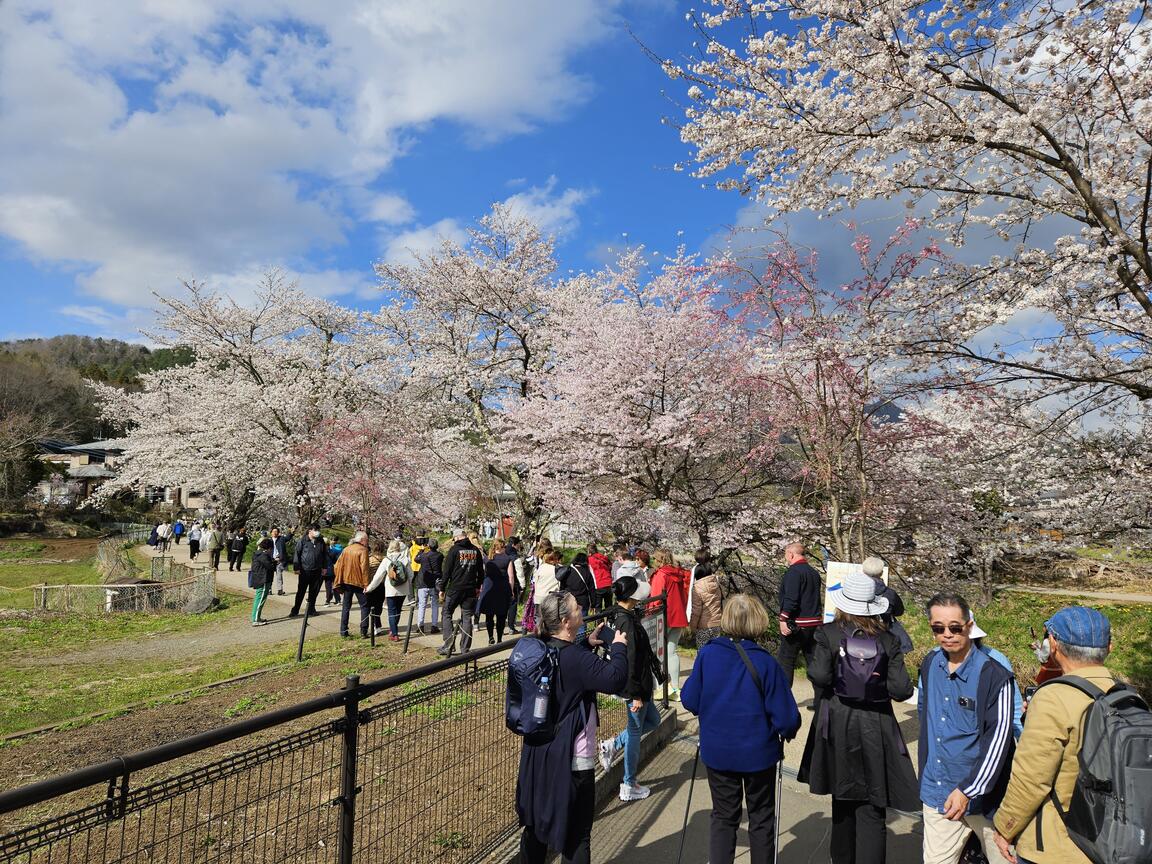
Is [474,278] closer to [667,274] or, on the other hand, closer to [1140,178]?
[667,274]

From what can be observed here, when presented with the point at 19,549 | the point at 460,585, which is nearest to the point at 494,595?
the point at 460,585

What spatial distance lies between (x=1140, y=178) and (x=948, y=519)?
778 centimetres

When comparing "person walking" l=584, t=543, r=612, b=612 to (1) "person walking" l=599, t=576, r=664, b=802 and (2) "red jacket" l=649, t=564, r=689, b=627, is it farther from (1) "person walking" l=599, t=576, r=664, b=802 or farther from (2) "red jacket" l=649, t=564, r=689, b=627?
(1) "person walking" l=599, t=576, r=664, b=802

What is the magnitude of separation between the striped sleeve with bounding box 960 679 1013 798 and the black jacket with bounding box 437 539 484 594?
7.44m

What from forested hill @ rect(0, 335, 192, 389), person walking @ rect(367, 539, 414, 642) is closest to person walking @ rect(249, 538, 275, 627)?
person walking @ rect(367, 539, 414, 642)

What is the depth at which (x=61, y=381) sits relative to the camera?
60250 mm

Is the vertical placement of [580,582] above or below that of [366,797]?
above

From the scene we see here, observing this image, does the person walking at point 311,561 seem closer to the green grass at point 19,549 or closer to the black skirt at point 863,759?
the black skirt at point 863,759

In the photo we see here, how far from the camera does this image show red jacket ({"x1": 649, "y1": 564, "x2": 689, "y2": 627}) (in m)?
7.23

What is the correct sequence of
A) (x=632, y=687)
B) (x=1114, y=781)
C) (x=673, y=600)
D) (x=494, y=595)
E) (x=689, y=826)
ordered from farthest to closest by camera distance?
1. (x=494, y=595)
2. (x=673, y=600)
3. (x=632, y=687)
4. (x=689, y=826)
5. (x=1114, y=781)

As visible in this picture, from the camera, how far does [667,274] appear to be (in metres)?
15.9

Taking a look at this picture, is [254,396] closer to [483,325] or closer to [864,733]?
[483,325]

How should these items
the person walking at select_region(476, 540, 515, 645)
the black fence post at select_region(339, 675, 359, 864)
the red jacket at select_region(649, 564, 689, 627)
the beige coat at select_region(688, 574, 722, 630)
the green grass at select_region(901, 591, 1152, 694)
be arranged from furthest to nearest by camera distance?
the green grass at select_region(901, 591, 1152, 694) < the person walking at select_region(476, 540, 515, 645) < the red jacket at select_region(649, 564, 689, 627) < the beige coat at select_region(688, 574, 722, 630) < the black fence post at select_region(339, 675, 359, 864)

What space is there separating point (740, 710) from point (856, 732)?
0.74 m
